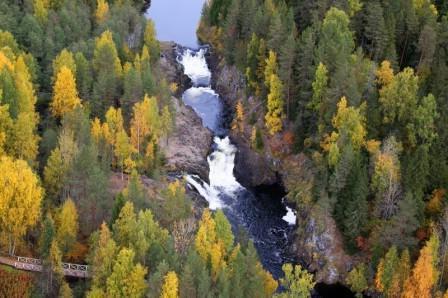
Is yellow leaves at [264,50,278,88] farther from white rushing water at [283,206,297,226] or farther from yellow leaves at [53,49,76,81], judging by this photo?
yellow leaves at [53,49,76,81]

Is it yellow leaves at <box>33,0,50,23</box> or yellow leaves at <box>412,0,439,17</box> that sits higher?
yellow leaves at <box>33,0,50,23</box>

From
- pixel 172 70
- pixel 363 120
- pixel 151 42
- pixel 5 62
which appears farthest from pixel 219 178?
pixel 5 62

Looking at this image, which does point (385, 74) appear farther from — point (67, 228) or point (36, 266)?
point (36, 266)

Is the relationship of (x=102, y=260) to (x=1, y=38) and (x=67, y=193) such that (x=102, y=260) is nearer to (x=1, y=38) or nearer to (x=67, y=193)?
(x=67, y=193)

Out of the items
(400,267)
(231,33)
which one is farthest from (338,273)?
(231,33)

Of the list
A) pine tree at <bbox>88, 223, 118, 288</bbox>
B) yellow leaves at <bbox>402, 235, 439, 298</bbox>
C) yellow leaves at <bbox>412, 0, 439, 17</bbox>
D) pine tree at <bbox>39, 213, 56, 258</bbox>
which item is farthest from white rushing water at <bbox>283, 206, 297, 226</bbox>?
yellow leaves at <bbox>412, 0, 439, 17</bbox>

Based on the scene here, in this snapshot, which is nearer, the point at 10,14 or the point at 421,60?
the point at 421,60
